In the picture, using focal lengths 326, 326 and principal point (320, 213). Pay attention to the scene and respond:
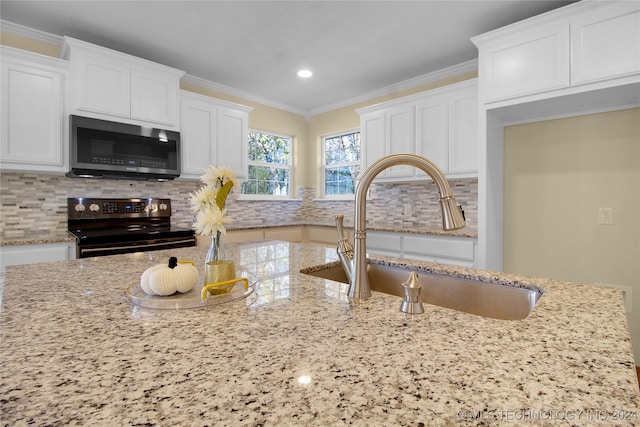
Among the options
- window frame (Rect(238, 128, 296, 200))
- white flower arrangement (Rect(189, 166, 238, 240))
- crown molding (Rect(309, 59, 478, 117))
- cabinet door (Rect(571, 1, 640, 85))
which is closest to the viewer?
white flower arrangement (Rect(189, 166, 238, 240))

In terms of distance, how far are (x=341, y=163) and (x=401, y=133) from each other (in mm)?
1269

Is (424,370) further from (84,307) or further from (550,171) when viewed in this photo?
(550,171)

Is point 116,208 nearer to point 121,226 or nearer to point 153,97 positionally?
point 121,226

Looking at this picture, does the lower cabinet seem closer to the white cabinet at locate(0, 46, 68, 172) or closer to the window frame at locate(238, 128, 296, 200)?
the white cabinet at locate(0, 46, 68, 172)

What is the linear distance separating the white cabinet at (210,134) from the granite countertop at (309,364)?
2697 mm

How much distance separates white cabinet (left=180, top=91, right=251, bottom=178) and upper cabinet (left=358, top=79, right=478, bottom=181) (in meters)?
1.43

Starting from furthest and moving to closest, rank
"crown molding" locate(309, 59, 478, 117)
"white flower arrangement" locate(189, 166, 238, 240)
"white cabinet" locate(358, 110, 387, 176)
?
1. "white cabinet" locate(358, 110, 387, 176)
2. "crown molding" locate(309, 59, 478, 117)
3. "white flower arrangement" locate(189, 166, 238, 240)

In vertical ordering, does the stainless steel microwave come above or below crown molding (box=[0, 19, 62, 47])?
below

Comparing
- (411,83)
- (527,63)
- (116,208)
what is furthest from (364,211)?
(411,83)

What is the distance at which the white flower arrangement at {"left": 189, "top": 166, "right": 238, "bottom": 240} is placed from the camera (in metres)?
0.86

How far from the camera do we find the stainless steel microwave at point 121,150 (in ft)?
8.63

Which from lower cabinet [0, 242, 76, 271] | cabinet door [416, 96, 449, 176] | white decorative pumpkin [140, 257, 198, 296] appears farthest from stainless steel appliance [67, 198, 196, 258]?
cabinet door [416, 96, 449, 176]

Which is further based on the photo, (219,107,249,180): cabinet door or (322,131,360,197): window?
(322,131,360,197): window

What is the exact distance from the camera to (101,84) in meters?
2.73
